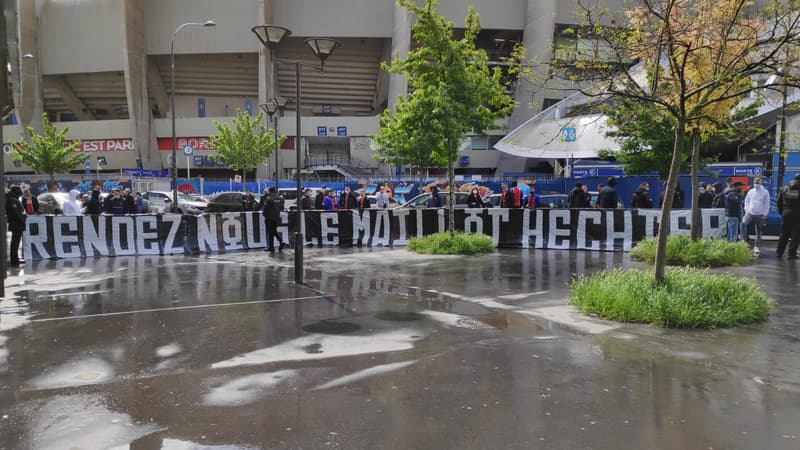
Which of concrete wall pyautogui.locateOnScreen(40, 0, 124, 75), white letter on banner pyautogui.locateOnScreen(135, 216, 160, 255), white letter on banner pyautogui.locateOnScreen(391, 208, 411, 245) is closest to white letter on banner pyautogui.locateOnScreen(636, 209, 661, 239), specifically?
white letter on banner pyautogui.locateOnScreen(391, 208, 411, 245)

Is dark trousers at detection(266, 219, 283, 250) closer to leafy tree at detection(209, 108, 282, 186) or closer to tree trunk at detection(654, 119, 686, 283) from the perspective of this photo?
tree trunk at detection(654, 119, 686, 283)

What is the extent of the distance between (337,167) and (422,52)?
3606cm

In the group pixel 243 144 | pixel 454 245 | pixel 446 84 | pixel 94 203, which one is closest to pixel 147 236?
pixel 94 203

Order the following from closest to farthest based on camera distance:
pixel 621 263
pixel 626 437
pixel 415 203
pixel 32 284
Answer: pixel 626 437
pixel 32 284
pixel 621 263
pixel 415 203

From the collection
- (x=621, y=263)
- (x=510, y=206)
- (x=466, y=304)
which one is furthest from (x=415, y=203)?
(x=466, y=304)

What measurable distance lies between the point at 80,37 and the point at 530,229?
47.2 metres

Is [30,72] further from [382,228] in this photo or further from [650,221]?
[650,221]

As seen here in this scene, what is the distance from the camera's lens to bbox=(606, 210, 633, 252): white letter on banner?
612 inches

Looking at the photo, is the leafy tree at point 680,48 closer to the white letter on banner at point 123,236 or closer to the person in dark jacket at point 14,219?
the person in dark jacket at point 14,219

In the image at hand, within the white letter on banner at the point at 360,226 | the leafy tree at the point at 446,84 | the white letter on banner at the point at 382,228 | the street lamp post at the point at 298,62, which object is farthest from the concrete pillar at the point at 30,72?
the street lamp post at the point at 298,62

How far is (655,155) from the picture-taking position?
22.2m

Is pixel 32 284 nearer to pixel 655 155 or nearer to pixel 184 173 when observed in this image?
pixel 655 155

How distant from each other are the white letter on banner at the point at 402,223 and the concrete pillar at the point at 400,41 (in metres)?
29.6

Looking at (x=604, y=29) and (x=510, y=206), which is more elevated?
(x=604, y=29)
